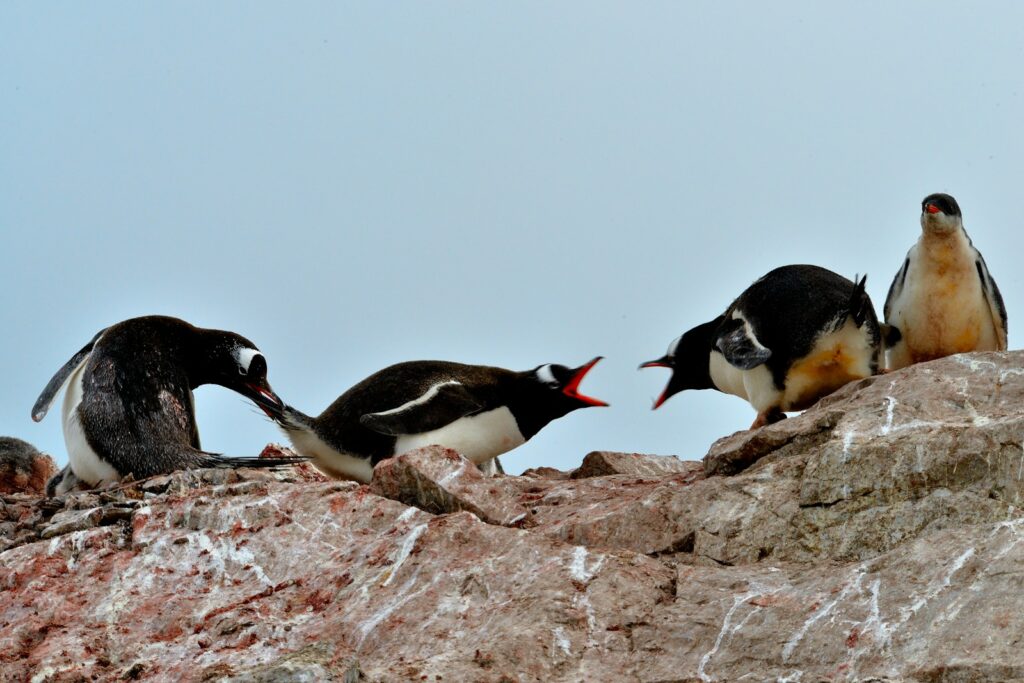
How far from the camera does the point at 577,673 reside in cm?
547

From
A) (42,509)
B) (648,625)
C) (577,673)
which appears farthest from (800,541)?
(42,509)

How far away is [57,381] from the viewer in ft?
34.0

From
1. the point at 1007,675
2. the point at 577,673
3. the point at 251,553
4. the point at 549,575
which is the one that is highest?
the point at 251,553

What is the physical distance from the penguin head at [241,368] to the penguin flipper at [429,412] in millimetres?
1236

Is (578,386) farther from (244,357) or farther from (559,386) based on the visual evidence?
(244,357)

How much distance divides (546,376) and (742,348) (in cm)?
197

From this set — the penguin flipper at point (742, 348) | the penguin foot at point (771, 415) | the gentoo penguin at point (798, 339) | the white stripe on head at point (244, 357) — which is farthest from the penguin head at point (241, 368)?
the penguin foot at point (771, 415)

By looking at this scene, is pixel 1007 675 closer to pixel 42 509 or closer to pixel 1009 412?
pixel 1009 412

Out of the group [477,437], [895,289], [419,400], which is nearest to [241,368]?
[419,400]

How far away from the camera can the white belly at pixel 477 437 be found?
9.48 metres

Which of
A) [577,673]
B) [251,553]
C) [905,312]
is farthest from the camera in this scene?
[905,312]

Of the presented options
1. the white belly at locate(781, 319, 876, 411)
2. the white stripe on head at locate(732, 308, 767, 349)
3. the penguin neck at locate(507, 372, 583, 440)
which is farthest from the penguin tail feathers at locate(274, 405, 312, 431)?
the white belly at locate(781, 319, 876, 411)

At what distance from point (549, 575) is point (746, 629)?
93cm

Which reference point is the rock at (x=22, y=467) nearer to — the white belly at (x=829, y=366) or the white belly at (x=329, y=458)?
the white belly at (x=329, y=458)
